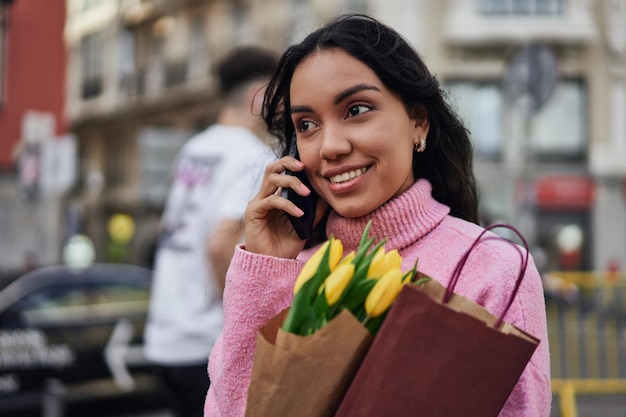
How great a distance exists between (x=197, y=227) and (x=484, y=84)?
64.3ft

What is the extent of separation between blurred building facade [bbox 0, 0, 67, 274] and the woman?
14245 mm

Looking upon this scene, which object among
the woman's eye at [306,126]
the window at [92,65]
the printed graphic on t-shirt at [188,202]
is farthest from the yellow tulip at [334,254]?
the window at [92,65]

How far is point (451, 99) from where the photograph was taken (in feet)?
7.27

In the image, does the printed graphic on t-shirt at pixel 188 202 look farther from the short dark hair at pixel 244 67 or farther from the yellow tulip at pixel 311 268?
the yellow tulip at pixel 311 268

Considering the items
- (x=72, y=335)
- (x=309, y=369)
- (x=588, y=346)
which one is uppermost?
(x=309, y=369)

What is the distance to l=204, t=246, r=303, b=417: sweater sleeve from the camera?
1.75 meters

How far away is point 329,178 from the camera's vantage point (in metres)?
1.80

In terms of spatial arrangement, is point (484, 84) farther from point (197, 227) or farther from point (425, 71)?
point (425, 71)

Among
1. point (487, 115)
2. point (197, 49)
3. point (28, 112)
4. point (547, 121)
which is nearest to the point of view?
point (28, 112)

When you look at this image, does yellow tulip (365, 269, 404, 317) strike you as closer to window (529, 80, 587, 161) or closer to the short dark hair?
the short dark hair

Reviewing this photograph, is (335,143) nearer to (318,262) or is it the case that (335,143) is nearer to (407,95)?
(407,95)

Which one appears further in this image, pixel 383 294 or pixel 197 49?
pixel 197 49

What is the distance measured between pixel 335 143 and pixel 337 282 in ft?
1.46

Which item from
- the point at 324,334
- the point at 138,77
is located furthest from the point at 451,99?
→ the point at 138,77
